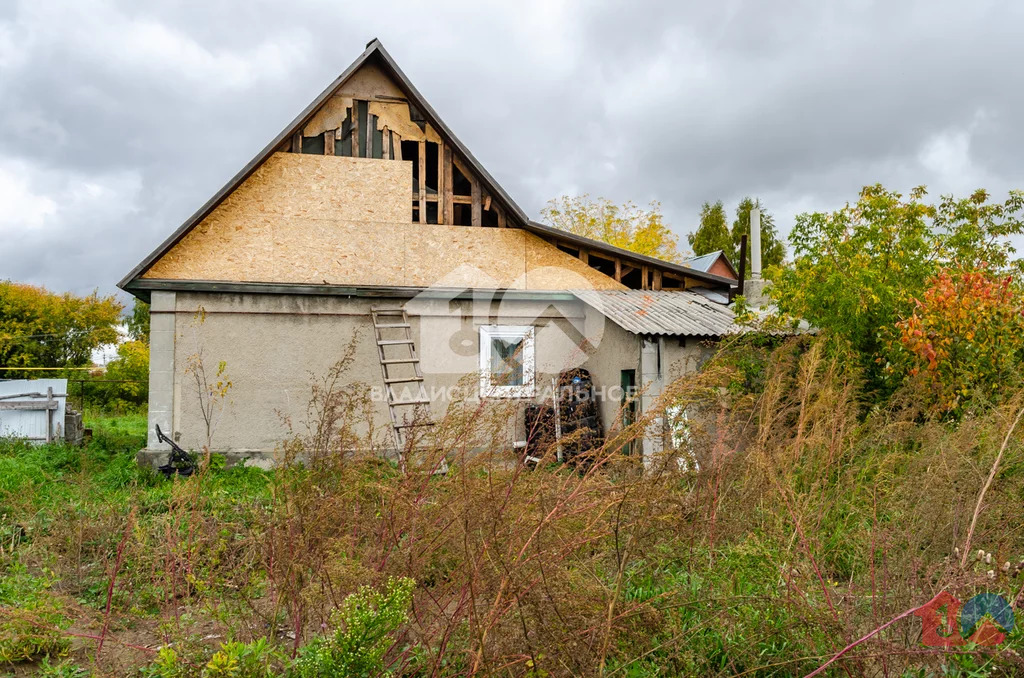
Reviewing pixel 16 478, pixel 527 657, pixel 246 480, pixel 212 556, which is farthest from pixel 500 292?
pixel 527 657

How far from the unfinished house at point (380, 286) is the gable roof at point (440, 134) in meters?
0.03

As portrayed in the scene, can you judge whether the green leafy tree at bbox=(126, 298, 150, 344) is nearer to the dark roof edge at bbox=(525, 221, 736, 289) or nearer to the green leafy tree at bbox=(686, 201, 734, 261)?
the green leafy tree at bbox=(686, 201, 734, 261)

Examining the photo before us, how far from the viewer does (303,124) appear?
10000mm

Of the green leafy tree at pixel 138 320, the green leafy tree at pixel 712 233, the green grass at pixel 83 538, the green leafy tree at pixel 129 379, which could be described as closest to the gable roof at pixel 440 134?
the green grass at pixel 83 538

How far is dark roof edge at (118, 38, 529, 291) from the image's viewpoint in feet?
29.9

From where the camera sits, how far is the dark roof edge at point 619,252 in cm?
1044

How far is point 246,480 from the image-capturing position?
8.54m

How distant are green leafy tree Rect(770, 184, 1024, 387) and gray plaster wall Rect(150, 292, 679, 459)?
1.89 meters

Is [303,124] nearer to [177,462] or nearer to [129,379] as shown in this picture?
[177,462]

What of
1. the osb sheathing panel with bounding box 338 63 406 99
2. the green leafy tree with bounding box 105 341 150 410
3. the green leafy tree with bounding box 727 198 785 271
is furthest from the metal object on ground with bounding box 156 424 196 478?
the green leafy tree with bounding box 727 198 785 271

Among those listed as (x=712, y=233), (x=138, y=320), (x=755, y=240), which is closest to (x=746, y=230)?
(x=712, y=233)

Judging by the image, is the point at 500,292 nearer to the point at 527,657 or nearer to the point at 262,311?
the point at 262,311

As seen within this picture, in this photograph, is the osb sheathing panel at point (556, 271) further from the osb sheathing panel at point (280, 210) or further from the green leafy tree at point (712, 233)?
the green leafy tree at point (712, 233)

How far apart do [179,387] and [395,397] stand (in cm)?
290
